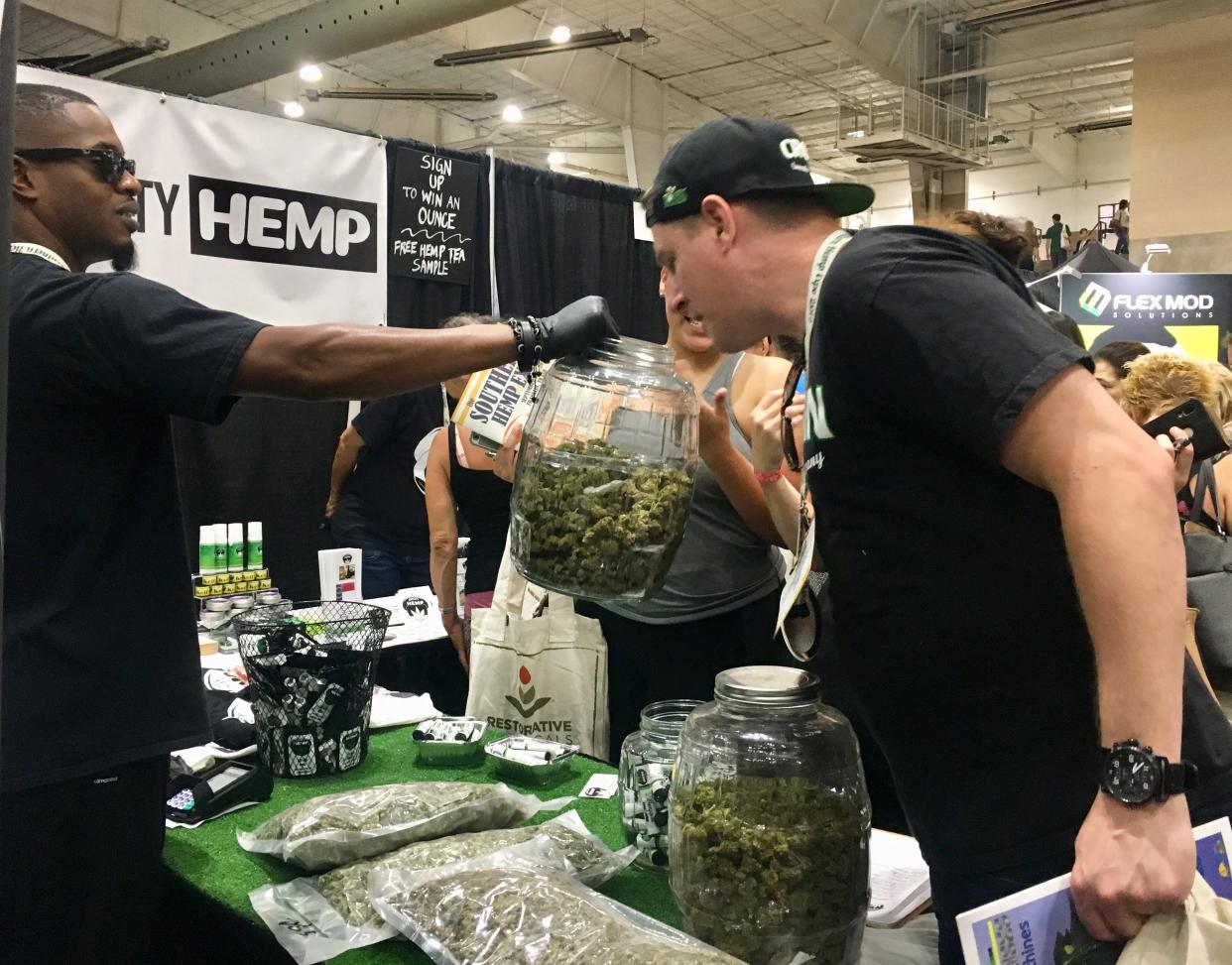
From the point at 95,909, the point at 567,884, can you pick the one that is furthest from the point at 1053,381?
the point at 95,909

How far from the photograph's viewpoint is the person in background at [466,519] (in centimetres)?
283

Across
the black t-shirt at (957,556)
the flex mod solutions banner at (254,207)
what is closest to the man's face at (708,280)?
the black t-shirt at (957,556)

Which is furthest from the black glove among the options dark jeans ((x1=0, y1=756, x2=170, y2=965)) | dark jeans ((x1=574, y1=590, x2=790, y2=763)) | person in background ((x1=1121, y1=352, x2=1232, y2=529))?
person in background ((x1=1121, y1=352, x2=1232, y2=529))

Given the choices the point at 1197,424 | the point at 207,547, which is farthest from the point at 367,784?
the point at 207,547

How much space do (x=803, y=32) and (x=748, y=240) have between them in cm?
911

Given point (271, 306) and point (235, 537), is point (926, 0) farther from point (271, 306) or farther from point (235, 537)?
point (235, 537)

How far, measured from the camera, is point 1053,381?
2.70 feet

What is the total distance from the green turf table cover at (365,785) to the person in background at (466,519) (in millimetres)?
1083

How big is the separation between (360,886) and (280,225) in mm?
2938

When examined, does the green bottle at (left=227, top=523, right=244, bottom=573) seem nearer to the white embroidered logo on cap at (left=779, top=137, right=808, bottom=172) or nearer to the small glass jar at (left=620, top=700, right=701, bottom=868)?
the small glass jar at (left=620, top=700, right=701, bottom=868)

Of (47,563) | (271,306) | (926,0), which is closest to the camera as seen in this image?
(47,563)

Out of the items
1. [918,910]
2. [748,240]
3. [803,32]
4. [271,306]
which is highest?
[803,32]

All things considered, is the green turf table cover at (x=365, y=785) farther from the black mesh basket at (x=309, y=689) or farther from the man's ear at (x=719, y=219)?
the man's ear at (x=719, y=219)

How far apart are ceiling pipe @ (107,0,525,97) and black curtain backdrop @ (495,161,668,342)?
1.45 metres
